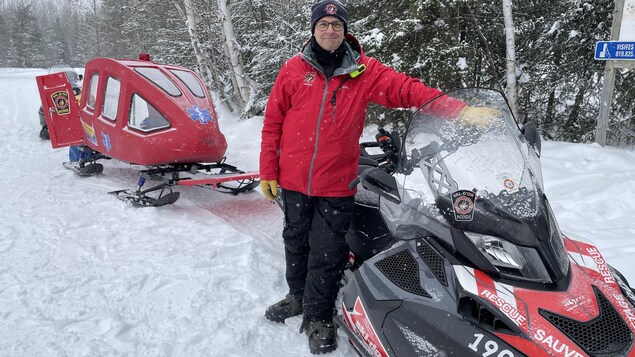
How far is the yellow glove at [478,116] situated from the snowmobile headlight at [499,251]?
61 centimetres

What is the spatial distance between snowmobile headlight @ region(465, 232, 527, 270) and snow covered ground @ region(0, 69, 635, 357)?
1.29 meters

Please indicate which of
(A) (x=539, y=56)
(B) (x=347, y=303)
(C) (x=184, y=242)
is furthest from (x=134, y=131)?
(A) (x=539, y=56)

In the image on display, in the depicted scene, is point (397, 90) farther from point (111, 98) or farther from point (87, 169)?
point (87, 169)

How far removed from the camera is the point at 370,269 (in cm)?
247

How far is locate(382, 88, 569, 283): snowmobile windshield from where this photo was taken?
77.5 inches

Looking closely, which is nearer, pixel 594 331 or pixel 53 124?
pixel 594 331

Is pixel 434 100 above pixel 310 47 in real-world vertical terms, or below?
below

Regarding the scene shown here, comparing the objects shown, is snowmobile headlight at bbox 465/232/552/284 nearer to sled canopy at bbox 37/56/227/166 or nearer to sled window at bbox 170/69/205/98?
sled canopy at bbox 37/56/227/166

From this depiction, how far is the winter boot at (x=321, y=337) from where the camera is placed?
2773 mm

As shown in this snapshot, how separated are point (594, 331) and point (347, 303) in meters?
1.26

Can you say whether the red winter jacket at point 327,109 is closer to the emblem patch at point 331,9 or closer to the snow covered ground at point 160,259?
the emblem patch at point 331,9

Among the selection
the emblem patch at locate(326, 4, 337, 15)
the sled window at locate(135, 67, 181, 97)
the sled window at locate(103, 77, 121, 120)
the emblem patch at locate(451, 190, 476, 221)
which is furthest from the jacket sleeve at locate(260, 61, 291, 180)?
the sled window at locate(103, 77, 121, 120)

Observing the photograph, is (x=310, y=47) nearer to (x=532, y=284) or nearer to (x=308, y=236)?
(x=308, y=236)

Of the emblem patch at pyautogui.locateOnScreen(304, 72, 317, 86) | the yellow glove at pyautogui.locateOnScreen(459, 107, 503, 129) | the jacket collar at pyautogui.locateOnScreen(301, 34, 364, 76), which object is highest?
the jacket collar at pyautogui.locateOnScreen(301, 34, 364, 76)
